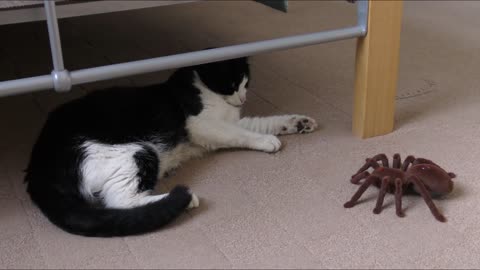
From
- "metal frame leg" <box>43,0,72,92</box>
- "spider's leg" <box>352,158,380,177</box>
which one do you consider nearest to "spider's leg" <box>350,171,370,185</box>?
"spider's leg" <box>352,158,380,177</box>

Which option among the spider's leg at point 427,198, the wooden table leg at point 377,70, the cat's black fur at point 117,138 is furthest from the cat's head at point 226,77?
the spider's leg at point 427,198

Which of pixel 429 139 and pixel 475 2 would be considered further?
pixel 475 2

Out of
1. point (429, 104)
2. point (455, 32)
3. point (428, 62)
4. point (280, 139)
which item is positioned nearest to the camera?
point (280, 139)

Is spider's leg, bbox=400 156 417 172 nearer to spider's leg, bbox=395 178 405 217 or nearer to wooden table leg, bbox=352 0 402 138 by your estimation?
spider's leg, bbox=395 178 405 217

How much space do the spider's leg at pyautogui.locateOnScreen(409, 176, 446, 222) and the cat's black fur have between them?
45 centimetres

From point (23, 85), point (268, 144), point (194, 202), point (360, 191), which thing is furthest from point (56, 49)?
A: point (360, 191)

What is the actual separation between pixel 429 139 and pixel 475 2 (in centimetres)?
152

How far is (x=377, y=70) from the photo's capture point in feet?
4.82

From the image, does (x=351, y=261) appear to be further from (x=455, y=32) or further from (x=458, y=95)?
(x=455, y=32)

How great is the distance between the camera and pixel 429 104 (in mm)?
1701

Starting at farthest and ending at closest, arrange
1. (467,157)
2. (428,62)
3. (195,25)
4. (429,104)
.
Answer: (195,25), (428,62), (429,104), (467,157)

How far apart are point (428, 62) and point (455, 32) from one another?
0.39 metres

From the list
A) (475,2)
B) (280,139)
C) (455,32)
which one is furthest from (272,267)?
(475,2)

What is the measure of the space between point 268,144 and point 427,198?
16.4 inches
